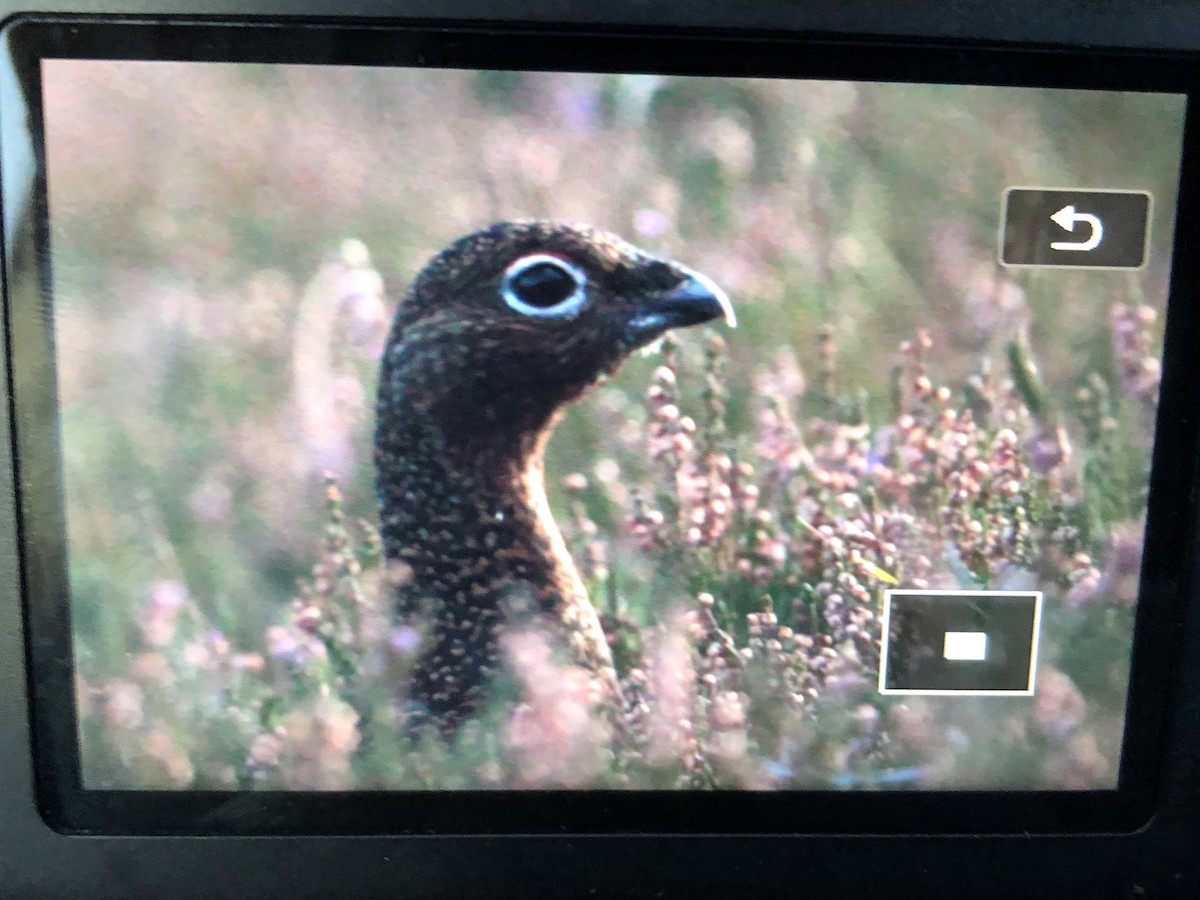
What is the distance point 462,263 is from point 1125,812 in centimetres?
48

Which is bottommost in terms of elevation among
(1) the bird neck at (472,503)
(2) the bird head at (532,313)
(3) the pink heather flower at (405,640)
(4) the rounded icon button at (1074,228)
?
(3) the pink heather flower at (405,640)

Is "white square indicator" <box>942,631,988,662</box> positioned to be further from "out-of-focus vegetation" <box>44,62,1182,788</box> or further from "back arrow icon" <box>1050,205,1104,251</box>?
"back arrow icon" <box>1050,205,1104,251</box>

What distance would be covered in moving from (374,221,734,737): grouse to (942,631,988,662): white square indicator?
0.61 feet

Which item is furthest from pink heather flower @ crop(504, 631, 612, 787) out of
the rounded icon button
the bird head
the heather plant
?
the rounded icon button

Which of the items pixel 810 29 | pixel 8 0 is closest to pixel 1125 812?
pixel 810 29

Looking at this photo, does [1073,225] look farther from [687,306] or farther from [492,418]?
[492,418]

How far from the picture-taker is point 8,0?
45cm

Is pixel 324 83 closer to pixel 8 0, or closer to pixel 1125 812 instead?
pixel 8 0

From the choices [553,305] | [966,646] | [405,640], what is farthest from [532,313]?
[966,646]

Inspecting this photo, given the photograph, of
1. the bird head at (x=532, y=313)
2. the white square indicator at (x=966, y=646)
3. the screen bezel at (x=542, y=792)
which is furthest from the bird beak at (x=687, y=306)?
the white square indicator at (x=966, y=646)

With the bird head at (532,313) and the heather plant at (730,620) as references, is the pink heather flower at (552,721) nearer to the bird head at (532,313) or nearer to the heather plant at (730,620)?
the heather plant at (730,620)

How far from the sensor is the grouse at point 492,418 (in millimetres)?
477

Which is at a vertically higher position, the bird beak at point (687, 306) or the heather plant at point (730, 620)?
the bird beak at point (687, 306)

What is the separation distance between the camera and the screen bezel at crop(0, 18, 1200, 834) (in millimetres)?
453
